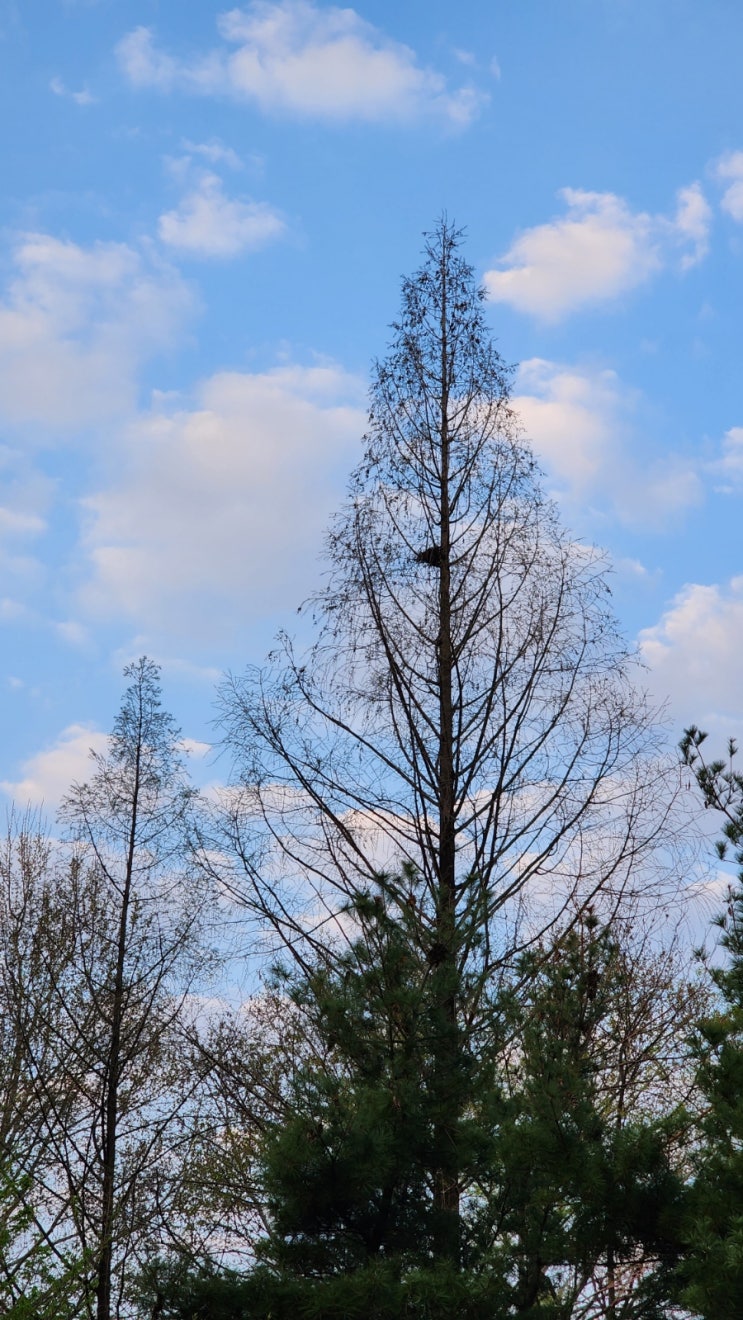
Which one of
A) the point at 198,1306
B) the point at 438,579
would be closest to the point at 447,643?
the point at 438,579

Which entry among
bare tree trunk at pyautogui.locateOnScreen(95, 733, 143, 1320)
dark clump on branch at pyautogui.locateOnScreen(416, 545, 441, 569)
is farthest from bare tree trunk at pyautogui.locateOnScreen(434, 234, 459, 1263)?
bare tree trunk at pyautogui.locateOnScreen(95, 733, 143, 1320)

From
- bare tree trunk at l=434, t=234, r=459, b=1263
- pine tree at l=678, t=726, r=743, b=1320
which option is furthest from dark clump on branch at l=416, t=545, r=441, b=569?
pine tree at l=678, t=726, r=743, b=1320

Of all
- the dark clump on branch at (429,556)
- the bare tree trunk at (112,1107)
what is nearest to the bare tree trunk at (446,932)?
the dark clump on branch at (429,556)

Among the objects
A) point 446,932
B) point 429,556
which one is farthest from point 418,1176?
point 429,556

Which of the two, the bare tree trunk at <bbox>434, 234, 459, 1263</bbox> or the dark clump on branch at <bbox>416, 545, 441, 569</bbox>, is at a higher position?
the dark clump on branch at <bbox>416, 545, 441, 569</bbox>

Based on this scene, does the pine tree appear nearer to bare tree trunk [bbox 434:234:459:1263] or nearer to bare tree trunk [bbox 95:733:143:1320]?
bare tree trunk [bbox 434:234:459:1263]

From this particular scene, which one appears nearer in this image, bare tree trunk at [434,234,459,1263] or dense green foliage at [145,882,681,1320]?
dense green foliage at [145,882,681,1320]

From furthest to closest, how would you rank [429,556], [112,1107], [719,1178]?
[112,1107]
[429,556]
[719,1178]

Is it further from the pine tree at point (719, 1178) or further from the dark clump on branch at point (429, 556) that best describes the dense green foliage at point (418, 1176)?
the dark clump on branch at point (429, 556)

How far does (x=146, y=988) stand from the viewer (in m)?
12.9

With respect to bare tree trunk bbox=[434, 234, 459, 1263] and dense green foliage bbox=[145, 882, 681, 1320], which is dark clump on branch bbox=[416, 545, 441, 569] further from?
dense green foliage bbox=[145, 882, 681, 1320]

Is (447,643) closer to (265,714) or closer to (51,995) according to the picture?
(265,714)

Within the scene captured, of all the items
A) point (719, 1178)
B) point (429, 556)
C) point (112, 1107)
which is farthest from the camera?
point (112, 1107)

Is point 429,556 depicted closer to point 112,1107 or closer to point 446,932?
point 446,932
